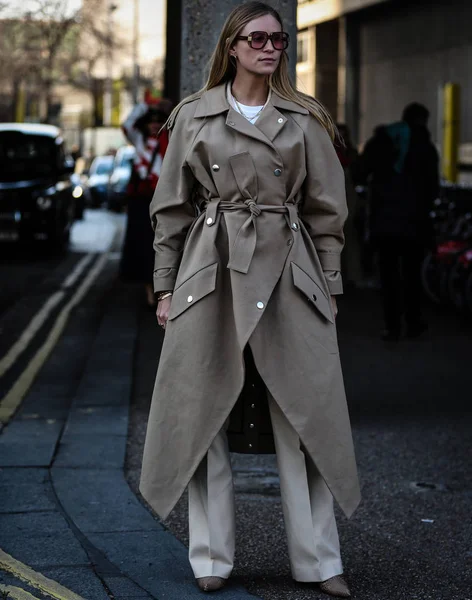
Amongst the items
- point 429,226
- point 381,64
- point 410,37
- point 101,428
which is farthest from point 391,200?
point 381,64

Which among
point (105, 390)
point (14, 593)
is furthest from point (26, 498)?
point (105, 390)

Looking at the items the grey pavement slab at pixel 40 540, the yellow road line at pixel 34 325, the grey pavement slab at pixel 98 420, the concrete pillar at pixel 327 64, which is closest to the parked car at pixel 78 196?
the concrete pillar at pixel 327 64

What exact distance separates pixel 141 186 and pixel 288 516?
24.9 ft

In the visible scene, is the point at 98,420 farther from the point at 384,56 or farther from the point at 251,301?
the point at 384,56

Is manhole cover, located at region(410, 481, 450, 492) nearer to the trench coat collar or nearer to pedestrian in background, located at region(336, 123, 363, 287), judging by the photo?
the trench coat collar

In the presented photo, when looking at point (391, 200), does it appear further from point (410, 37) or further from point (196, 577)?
point (410, 37)

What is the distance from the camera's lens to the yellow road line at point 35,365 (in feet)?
25.4

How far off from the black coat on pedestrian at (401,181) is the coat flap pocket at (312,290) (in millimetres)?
5944

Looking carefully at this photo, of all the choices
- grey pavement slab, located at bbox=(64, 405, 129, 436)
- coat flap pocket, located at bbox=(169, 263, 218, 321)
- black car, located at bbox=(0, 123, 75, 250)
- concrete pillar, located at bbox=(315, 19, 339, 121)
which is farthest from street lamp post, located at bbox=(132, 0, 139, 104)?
coat flap pocket, located at bbox=(169, 263, 218, 321)

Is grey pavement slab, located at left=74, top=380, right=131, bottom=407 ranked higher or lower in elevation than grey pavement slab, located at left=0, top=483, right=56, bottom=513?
higher

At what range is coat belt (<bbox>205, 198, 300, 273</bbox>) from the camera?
4.13 meters

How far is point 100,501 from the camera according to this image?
5.47 meters

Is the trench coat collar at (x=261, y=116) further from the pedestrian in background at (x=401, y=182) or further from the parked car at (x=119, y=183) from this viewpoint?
the parked car at (x=119, y=183)

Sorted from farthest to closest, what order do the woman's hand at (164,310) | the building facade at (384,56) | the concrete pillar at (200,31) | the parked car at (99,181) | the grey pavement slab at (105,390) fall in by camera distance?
the parked car at (99,181) < the building facade at (384,56) < the grey pavement slab at (105,390) < the concrete pillar at (200,31) < the woman's hand at (164,310)
